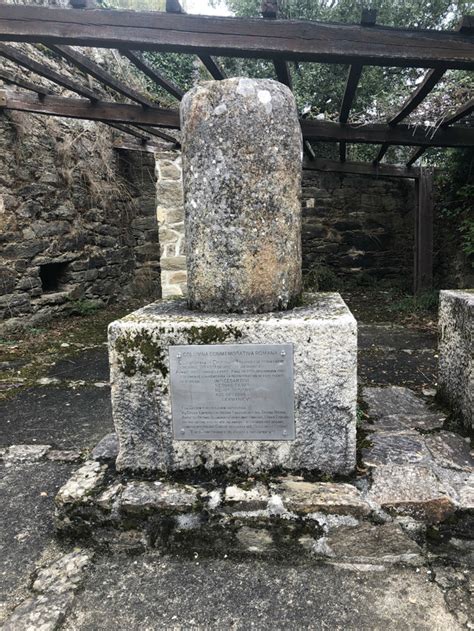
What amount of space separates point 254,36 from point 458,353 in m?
2.40

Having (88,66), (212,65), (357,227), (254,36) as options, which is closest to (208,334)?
(254,36)

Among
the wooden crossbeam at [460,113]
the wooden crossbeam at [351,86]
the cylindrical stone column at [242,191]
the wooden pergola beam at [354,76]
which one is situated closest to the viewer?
the cylindrical stone column at [242,191]

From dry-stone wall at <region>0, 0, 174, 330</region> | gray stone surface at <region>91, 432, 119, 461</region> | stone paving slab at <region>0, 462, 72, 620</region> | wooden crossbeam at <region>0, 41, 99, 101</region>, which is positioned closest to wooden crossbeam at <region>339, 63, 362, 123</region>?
wooden crossbeam at <region>0, 41, 99, 101</region>

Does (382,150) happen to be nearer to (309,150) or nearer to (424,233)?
(309,150)

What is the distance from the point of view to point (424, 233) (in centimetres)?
707

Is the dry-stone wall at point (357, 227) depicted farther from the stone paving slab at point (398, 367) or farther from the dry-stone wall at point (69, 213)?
the stone paving slab at point (398, 367)

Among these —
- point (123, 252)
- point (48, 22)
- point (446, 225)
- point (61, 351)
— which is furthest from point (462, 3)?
point (61, 351)

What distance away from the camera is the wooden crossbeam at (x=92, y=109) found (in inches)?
191

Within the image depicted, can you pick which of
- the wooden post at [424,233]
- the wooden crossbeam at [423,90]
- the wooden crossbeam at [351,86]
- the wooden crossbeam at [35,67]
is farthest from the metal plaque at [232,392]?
the wooden post at [424,233]

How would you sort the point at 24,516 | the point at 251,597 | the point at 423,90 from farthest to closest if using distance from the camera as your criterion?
the point at 423,90
the point at 24,516
the point at 251,597

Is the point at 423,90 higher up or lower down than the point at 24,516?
higher up

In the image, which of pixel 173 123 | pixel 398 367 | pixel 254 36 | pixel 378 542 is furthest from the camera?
pixel 173 123

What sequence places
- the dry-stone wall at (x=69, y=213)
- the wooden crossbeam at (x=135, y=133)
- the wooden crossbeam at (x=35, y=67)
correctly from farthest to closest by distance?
the wooden crossbeam at (x=135, y=133)
the dry-stone wall at (x=69, y=213)
the wooden crossbeam at (x=35, y=67)

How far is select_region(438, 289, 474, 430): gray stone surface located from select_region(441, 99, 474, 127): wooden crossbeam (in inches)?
100
